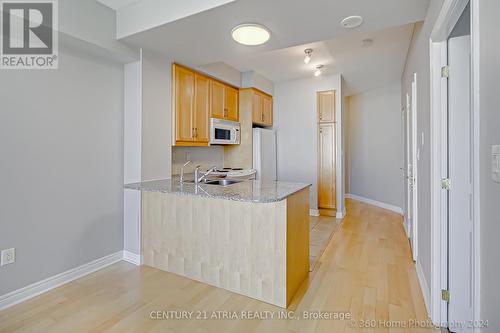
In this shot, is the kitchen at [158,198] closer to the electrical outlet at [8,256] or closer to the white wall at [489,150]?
the electrical outlet at [8,256]

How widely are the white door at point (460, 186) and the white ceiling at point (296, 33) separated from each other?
62 centimetres

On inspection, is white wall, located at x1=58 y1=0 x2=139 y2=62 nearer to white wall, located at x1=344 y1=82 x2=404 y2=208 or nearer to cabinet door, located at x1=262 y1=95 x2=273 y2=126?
cabinet door, located at x1=262 y1=95 x2=273 y2=126

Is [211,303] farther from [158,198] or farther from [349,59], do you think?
[349,59]

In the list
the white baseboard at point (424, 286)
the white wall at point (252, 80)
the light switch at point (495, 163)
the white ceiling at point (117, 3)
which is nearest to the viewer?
the light switch at point (495, 163)

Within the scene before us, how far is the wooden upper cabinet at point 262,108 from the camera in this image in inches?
177

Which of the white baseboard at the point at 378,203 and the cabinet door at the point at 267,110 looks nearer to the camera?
the cabinet door at the point at 267,110

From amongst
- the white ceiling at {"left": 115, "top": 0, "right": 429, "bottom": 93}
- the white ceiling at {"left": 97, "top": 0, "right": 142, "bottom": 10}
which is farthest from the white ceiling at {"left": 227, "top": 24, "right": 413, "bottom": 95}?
the white ceiling at {"left": 97, "top": 0, "right": 142, "bottom": 10}

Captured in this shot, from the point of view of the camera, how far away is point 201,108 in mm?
3600

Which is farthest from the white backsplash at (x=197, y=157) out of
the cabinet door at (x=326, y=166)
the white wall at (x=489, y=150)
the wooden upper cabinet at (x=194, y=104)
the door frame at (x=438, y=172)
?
the white wall at (x=489, y=150)

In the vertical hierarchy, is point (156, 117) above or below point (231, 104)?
below

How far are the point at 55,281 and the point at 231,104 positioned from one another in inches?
125

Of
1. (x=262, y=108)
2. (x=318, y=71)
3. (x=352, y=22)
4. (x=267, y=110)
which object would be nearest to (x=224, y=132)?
(x=262, y=108)

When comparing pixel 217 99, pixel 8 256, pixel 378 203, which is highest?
pixel 217 99

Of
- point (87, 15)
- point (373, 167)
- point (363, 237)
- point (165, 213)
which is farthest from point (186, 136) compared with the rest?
point (373, 167)
